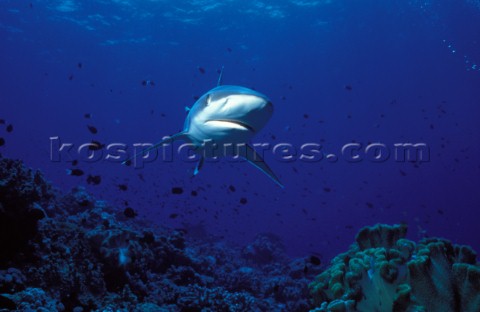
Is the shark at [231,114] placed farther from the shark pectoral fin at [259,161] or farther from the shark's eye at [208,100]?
the shark pectoral fin at [259,161]

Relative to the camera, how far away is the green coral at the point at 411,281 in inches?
103

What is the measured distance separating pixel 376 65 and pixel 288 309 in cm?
5146

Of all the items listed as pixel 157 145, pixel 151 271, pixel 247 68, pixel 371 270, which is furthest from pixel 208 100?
pixel 247 68

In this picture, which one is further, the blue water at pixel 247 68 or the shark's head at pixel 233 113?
the blue water at pixel 247 68

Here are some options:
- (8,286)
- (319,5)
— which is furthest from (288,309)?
(319,5)

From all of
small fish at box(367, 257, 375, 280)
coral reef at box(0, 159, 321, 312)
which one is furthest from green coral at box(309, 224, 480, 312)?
coral reef at box(0, 159, 321, 312)

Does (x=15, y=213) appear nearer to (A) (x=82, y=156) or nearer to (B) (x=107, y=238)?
(B) (x=107, y=238)

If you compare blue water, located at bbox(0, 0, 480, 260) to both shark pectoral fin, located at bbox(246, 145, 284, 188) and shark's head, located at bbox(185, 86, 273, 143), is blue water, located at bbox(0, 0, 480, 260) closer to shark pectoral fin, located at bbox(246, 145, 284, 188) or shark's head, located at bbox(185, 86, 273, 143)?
shark pectoral fin, located at bbox(246, 145, 284, 188)

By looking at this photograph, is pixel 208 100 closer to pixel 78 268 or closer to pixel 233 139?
pixel 233 139

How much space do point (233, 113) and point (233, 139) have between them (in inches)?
21.1

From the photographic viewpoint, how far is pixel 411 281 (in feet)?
9.45

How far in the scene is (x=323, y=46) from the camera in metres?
44.2

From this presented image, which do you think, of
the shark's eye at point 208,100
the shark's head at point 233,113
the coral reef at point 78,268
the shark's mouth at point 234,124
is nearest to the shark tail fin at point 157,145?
the shark's head at point 233,113

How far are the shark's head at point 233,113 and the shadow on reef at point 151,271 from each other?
1.94 meters
